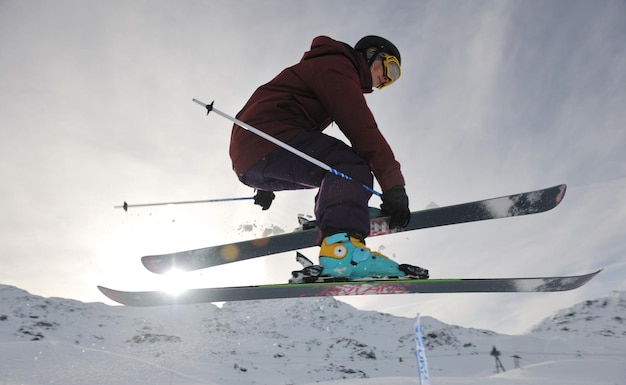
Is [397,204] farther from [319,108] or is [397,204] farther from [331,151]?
[319,108]

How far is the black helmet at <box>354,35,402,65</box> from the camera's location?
3.10 metres

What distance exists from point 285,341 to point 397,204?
134m

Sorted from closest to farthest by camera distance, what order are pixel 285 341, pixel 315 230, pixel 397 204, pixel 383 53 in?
1. pixel 397 204
2. pixel 383 53
3. pixel 315 230
4. pixel 285 341

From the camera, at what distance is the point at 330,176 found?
2598mm

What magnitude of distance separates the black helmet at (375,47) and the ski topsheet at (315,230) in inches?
62.5

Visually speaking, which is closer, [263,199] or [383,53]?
[383,53]

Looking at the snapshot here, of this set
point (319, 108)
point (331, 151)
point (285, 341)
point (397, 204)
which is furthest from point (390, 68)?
point (285, 341)

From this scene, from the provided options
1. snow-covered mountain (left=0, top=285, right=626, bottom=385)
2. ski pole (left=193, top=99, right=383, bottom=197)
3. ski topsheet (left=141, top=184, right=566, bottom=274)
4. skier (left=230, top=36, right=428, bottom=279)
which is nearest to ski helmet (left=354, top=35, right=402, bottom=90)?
skier (left=230, top=36, right=428, bottom=279)

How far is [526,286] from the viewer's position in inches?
129

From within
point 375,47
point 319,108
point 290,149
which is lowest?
point 290,149

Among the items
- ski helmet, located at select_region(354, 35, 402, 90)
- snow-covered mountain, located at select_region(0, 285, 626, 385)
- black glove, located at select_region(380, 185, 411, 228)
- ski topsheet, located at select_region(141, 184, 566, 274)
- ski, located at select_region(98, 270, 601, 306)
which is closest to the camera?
black glove, located at select_region(380, 185, 411, 228)

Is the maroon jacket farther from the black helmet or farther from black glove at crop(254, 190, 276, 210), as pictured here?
black glove at crop(254, 190, 276, 210)

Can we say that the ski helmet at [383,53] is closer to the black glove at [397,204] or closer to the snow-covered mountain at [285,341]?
the black glove at [397,204]

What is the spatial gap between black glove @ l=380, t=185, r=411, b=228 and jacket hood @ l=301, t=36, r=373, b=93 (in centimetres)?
88
